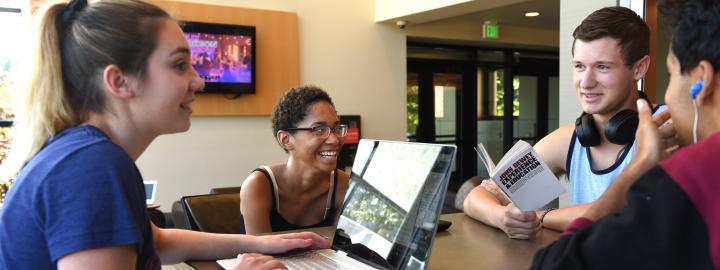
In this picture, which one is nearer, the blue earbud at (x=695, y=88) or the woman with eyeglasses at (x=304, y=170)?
the blue earbud at (x=695, y=88)

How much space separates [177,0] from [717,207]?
4850 mm

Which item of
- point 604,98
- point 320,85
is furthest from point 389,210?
point 320,85

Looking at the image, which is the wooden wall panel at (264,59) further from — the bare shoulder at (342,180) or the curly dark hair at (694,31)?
the curly dark hair at (694,31)

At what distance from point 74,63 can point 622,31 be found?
131 centimetres

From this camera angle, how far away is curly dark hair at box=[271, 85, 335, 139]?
2.02 metres

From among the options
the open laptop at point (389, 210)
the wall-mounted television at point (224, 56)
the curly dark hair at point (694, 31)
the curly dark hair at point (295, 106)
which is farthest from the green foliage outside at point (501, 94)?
the curly dark hair at point (694, 31)

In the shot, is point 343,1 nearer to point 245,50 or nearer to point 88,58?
point 245,50

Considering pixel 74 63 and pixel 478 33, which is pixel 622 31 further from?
pixel 478 33

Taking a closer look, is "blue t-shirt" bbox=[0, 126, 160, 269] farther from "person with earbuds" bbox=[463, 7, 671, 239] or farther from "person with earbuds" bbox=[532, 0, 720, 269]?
"person with earbuds" bbox=[463, 7, 671, 239]

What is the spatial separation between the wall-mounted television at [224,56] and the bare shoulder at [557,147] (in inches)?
146

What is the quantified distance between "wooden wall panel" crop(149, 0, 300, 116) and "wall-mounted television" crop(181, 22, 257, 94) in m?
0.09

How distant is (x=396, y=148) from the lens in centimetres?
113

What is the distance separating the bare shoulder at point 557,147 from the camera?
5.64ft

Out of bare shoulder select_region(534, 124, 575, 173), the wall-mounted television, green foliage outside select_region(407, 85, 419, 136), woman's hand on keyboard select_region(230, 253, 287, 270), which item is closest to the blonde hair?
woman's hand on keyboard select_region(230, 253, 287, 270)
